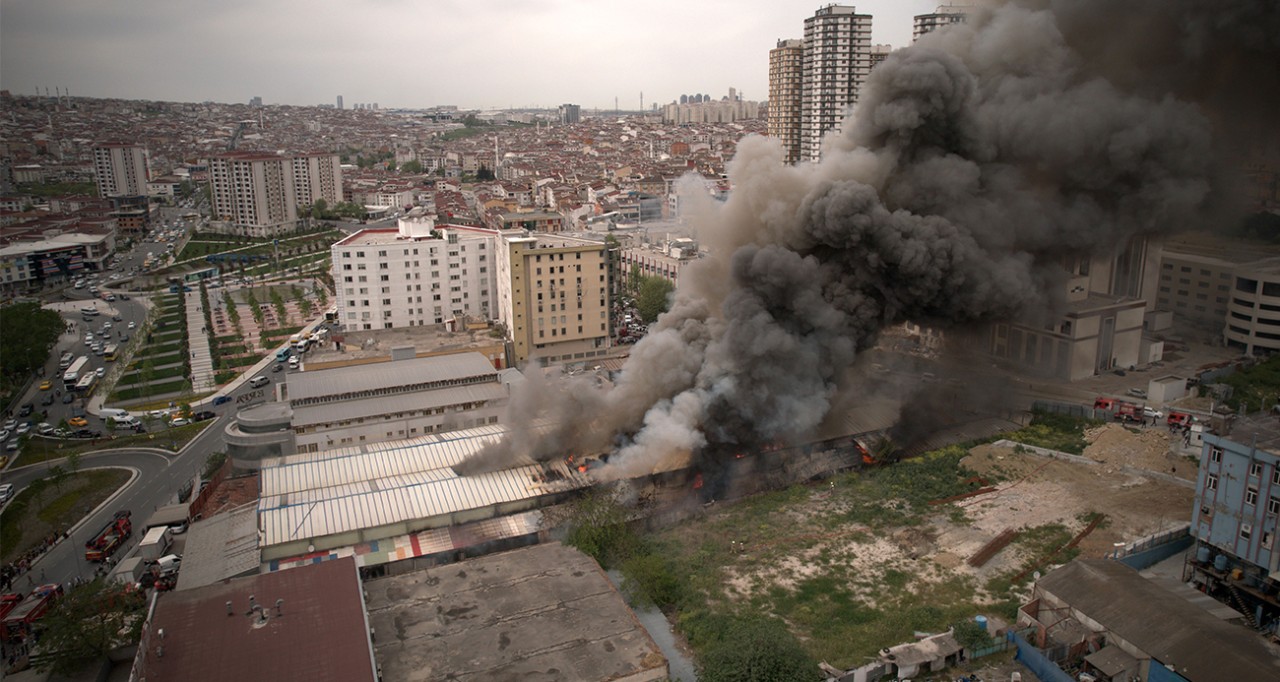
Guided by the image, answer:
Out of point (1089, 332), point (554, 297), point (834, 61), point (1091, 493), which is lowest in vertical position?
point (1091, 493)

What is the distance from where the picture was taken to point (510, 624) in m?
13.2

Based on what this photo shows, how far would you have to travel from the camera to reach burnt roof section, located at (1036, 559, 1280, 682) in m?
11.5

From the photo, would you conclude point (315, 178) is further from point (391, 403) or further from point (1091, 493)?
point (1091, 493)

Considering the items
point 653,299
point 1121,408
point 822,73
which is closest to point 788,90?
point 822,73

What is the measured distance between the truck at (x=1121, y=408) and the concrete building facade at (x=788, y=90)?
38.4 metres

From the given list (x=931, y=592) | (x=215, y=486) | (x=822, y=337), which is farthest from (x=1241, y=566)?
(x=215, y=486)

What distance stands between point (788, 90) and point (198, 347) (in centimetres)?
4228

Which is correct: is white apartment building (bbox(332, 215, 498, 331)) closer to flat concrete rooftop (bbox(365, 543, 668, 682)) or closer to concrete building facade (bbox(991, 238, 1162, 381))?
flat concrete rooftop (bbox(365, 543, 668, 682))

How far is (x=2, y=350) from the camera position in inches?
1120

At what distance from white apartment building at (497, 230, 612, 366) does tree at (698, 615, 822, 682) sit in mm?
18230

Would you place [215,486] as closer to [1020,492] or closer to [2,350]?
[2,350]

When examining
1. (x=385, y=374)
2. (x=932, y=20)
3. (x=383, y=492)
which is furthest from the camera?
(x=932, y=20)

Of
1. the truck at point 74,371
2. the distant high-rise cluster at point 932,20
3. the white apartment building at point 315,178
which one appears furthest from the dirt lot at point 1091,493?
the white apartment building at point 315,178

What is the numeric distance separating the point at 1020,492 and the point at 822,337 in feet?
17.6
